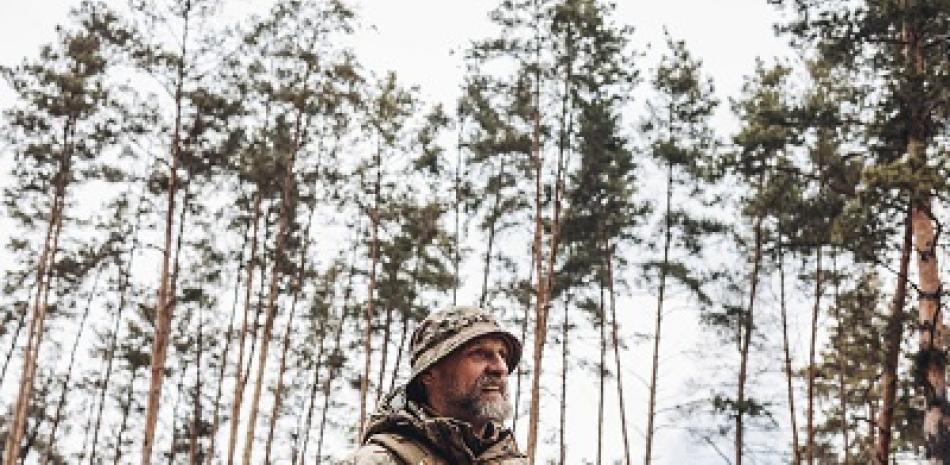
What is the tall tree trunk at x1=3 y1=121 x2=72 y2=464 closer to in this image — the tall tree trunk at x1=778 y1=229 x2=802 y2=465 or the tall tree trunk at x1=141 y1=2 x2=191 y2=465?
the tall tree trunk at x1=141 y1=2 x2=191 y2=465

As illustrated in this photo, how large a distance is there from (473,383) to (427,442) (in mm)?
239

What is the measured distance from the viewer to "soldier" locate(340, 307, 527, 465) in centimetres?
231

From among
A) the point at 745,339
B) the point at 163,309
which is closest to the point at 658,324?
the point at 745,339

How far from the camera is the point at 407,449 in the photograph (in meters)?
2.25

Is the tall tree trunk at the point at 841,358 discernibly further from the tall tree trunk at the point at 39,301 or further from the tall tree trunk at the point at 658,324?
the tall tree trunk at the point at 39,301

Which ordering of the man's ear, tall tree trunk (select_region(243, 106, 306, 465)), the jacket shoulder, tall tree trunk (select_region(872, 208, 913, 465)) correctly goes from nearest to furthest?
the jacket shoulder, the man's ear, tall tree trunk (select_region(872, 208, 913, 465)), tall tree trunk (select_region(243, 106, 306, 465))

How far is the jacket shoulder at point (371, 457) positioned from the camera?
2160mm

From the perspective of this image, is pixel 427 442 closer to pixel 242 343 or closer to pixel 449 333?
pixel 449 333

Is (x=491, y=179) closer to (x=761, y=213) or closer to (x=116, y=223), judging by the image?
(x=761, y=213)

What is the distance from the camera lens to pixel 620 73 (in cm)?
1723

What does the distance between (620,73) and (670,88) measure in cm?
401

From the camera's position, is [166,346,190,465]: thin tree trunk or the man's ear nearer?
the man's ear

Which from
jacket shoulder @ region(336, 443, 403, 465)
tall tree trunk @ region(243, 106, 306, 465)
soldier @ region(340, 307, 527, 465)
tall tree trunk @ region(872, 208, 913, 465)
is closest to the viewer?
jacket shoulder @ region(336, 443, 403, 465)

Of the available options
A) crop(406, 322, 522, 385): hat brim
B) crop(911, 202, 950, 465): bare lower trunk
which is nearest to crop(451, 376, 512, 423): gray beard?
crop(406, 322, 522, 385): hat brim
